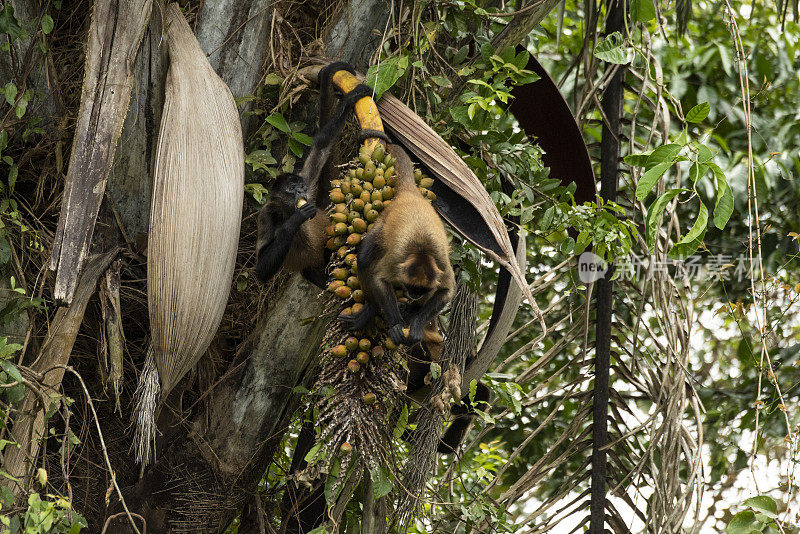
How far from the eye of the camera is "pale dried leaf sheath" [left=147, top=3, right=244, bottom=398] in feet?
6.63

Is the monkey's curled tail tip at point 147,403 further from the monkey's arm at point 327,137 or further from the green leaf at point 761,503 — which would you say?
the green leaf at point 761,503

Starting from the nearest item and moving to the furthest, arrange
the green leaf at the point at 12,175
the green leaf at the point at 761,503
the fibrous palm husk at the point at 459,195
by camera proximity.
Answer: the fibrous palm husk at the point at 459,195 → the green leaf at the point at 761,503 → the green leaf at the point at 12,175

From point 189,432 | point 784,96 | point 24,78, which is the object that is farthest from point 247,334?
point 784,96

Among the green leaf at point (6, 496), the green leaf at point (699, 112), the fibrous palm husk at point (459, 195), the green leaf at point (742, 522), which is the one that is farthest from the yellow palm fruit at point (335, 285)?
the green leaf at point (742, 522)

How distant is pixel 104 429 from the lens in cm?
248

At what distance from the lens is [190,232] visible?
2.02 m

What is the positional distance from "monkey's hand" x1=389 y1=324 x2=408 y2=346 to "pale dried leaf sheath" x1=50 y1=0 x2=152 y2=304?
2.32 ft

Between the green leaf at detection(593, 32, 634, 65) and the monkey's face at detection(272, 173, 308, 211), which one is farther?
the green leaf at detection(593, 32, 634, 65)

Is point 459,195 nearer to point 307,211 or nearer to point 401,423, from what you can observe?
point 307,211

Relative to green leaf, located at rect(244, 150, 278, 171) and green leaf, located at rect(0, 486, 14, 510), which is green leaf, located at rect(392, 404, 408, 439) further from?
green leaf, located at rect(0, 486, 14, 510)

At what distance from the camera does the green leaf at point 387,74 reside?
203 centimetres

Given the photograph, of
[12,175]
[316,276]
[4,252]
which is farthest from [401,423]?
[12,175]

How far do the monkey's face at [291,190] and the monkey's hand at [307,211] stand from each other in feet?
0.11

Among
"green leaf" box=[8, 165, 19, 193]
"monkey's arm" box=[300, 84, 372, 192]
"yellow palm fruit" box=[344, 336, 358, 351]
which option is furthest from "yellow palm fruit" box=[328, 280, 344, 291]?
"green leaf" box=[8, 165, 19, 193]
